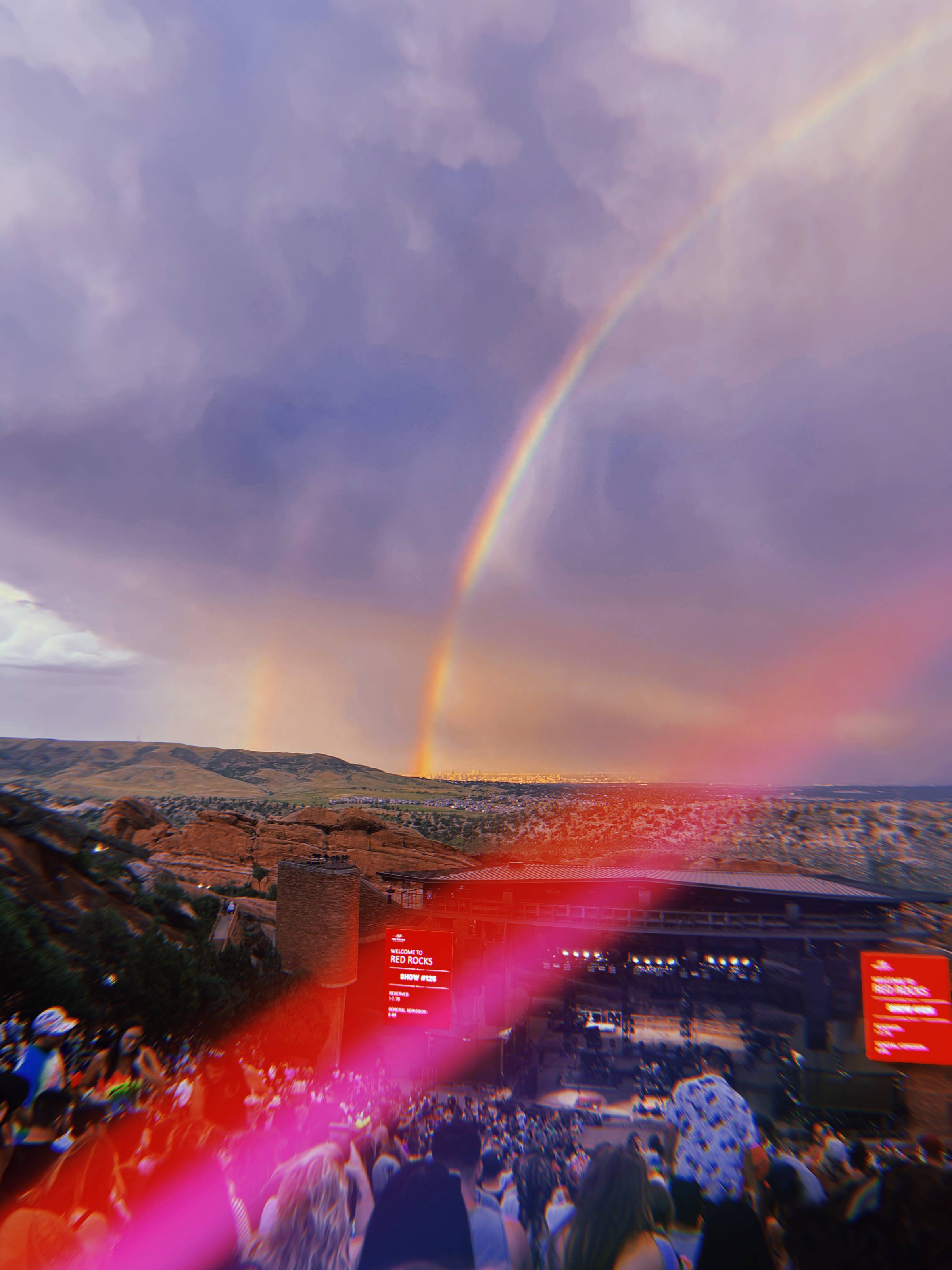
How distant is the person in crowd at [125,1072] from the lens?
8.66 metres

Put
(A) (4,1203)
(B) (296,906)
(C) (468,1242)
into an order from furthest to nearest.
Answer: (B) (296,906) < (A) (4,1203) < (C) (468,1242)

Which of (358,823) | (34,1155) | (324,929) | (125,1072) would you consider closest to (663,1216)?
(34,1155)

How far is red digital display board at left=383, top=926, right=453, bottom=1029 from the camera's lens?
2370 centimetres

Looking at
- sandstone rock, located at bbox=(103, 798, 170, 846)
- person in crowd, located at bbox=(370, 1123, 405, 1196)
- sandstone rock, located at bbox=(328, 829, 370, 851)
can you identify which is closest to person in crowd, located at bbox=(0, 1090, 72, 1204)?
person in crowd, located at bbox=(370, 1123, 405, 1196)

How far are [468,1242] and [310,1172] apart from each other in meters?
1.74

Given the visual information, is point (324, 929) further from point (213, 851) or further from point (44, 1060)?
point (213, 851)

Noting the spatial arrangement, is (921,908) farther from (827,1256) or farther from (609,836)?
(609,836)

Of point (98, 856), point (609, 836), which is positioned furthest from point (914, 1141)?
point (609, 836)

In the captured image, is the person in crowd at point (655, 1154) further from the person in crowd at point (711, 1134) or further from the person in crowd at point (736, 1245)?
the person in crowd at point (736, 1245)

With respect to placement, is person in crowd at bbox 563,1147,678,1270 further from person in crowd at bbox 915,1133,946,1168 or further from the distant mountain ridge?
the distant mountain ridge

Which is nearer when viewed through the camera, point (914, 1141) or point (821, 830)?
point (914, 1141)

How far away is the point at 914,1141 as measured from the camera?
2027 cm

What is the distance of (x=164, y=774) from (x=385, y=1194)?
573ft

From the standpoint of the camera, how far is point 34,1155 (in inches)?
260
